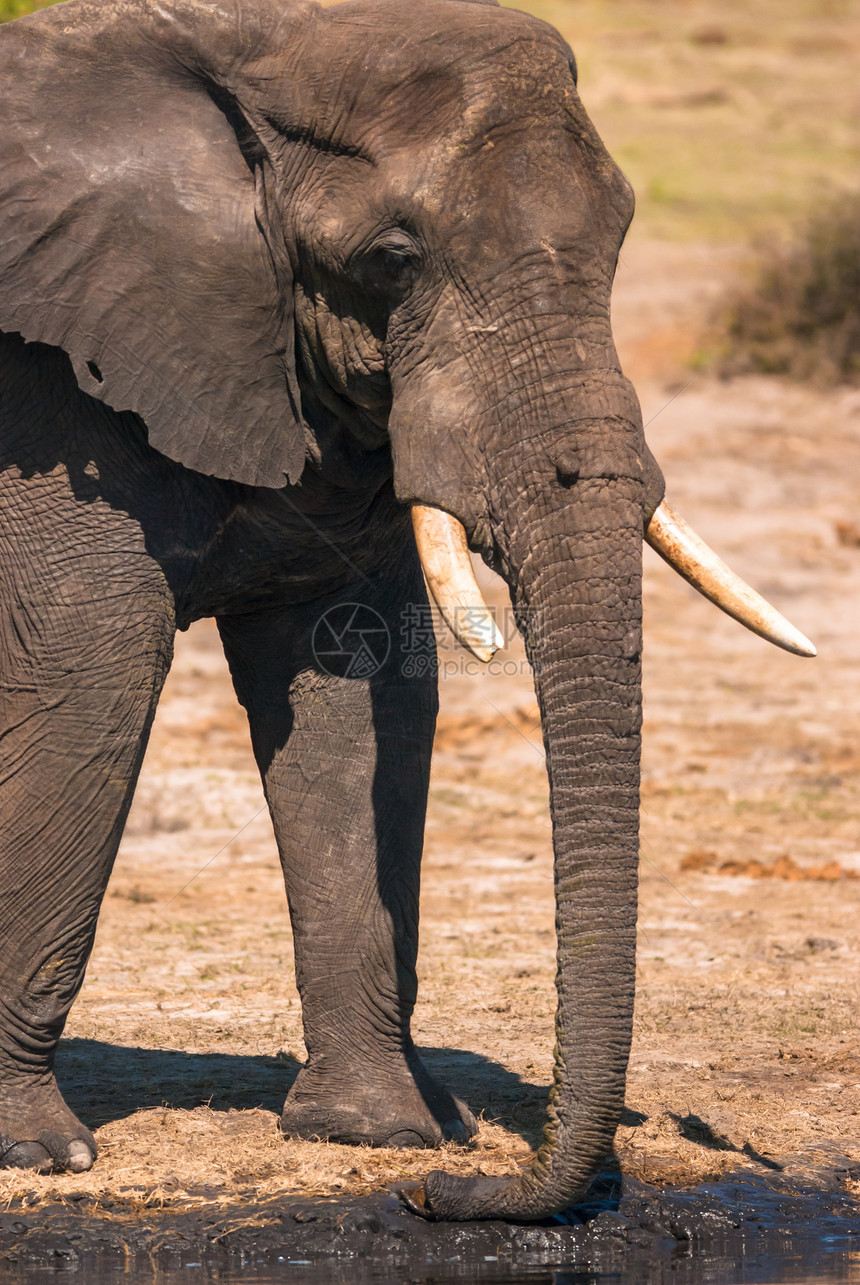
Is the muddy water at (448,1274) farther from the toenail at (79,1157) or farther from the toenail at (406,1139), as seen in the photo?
the toenail at (406,1139)

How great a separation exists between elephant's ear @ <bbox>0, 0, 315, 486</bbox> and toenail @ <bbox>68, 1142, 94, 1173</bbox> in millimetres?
1896

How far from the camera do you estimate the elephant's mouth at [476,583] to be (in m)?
4.06

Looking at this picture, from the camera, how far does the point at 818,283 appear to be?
1816 cm

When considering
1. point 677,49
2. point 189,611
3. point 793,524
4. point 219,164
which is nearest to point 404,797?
point 189,611

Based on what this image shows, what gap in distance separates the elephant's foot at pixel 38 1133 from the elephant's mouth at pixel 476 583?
1910 millimetres

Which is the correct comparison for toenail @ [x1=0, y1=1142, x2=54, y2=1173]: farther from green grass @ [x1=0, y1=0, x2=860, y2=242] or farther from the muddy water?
green grass @ [x1=0, y1=0, x2=860, y2=242]

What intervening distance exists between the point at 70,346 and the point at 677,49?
29244 mm

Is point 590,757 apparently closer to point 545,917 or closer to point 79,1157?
point 79,1157

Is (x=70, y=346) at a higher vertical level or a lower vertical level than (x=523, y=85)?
lower

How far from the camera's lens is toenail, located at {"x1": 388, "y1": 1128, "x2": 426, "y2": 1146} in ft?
17.7

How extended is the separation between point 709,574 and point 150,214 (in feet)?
5.39

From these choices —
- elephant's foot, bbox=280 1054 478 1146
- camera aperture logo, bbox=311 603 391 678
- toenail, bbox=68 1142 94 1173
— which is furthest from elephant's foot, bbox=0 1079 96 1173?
camera aperture logo, bbox=311 603 391 678

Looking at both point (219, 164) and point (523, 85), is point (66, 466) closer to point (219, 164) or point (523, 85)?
point (219, 164)

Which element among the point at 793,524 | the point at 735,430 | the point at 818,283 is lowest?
the point at 793,524
